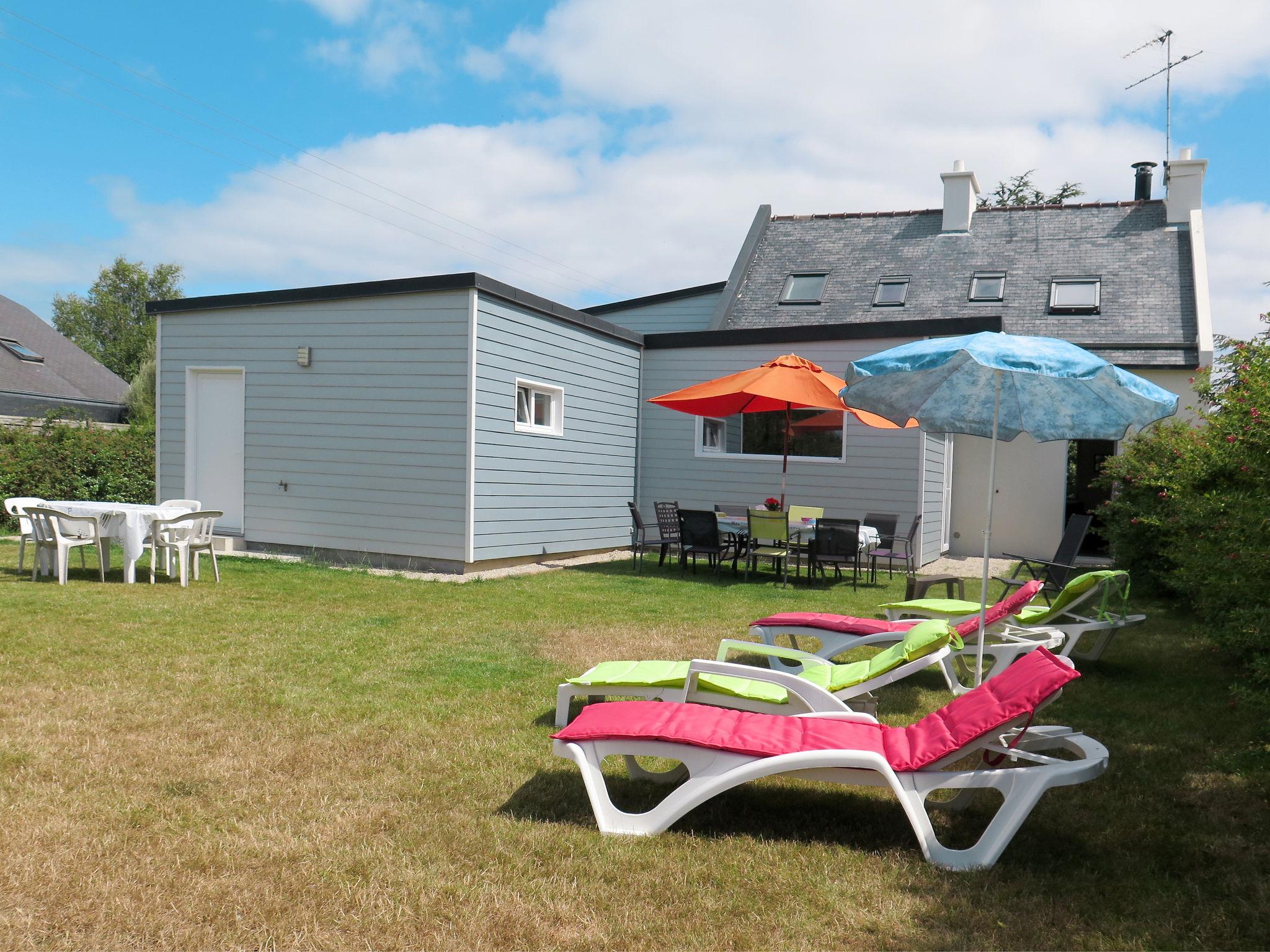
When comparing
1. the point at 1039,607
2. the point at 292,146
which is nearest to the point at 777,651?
the point at 1039,607

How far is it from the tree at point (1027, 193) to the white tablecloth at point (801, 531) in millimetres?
26229

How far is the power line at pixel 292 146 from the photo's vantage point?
16859 mm

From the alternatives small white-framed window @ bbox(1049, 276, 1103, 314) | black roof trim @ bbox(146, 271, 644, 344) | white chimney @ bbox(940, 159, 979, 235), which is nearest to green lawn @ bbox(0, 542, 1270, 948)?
black roof trim @ bbox(146, 271, 644, 344)

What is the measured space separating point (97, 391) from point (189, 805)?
97.8 feet

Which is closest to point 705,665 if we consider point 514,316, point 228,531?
point 514,316

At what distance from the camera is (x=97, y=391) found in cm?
2903

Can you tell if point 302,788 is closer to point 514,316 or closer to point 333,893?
point 333,893

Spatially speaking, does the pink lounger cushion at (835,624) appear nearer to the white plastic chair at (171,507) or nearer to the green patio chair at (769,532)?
the green patio chair at (769,532)

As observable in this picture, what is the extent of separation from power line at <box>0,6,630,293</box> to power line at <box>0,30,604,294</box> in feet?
0.99

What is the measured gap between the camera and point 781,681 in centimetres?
427

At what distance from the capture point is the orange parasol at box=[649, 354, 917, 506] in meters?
10.3

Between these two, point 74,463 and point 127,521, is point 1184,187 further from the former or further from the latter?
point 74,463

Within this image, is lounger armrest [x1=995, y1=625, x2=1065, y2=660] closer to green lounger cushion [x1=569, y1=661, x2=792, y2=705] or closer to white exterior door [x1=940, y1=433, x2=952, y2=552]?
green lounger cushion [x1=569, y1=661, x2=792, y2=705]

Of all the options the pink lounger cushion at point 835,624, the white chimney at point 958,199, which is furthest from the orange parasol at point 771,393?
the white chimney at point 958,199
